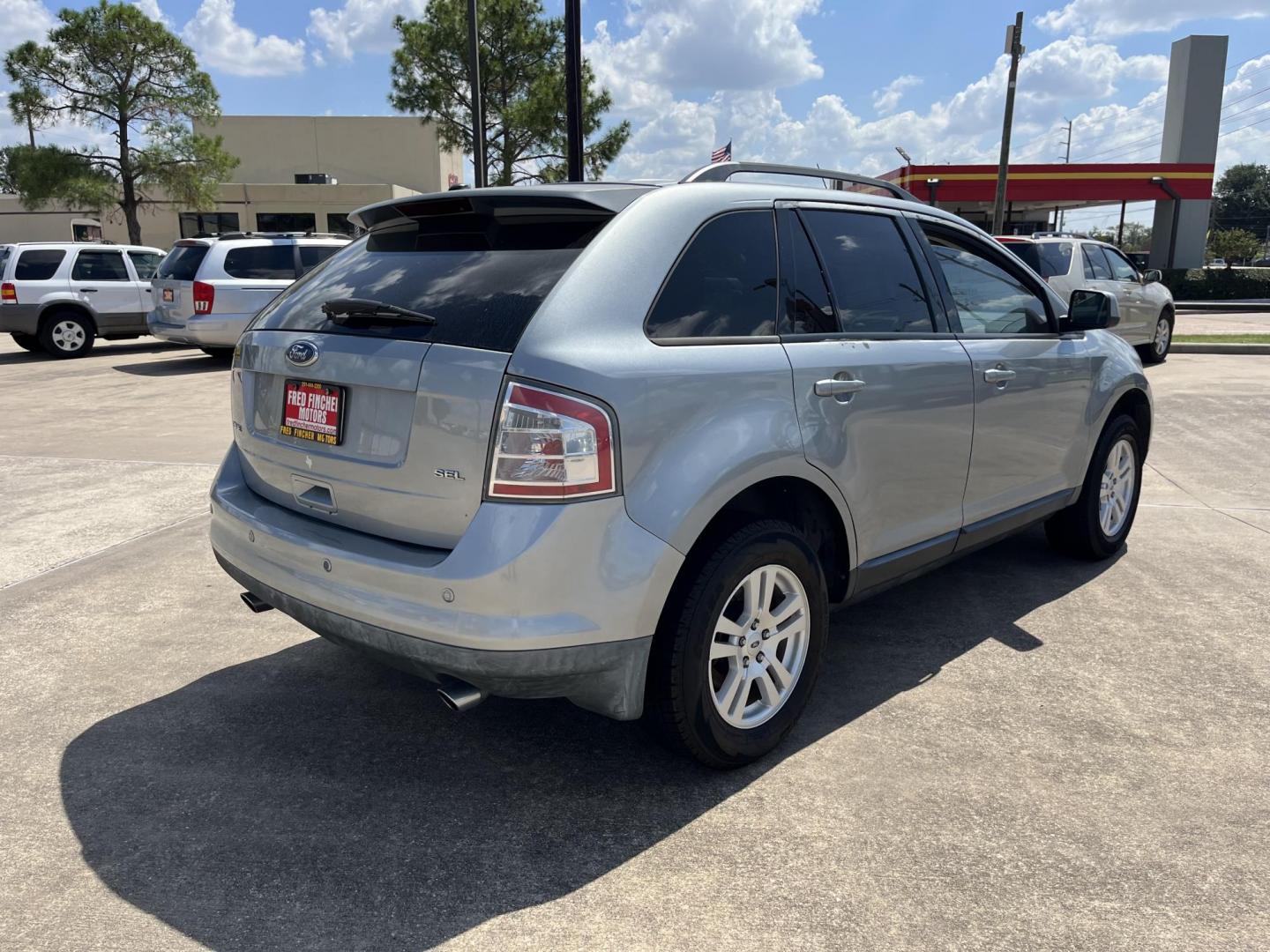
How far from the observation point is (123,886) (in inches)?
101

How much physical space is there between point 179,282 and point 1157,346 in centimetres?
1425

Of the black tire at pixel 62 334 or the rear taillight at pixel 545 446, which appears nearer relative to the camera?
the rear taillight at pixel 545 446

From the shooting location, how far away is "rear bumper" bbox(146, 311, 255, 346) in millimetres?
14156

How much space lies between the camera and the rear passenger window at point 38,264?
15.6 metres

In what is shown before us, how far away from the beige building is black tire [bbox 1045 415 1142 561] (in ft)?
153

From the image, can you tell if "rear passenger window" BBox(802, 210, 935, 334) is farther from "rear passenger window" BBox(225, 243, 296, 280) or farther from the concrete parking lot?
"rear passenger window" BBox(225, 243, 296, 280)

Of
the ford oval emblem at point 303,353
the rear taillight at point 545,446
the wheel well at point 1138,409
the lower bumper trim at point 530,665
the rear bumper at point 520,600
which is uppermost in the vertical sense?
the ford oval emblem at point 303,353

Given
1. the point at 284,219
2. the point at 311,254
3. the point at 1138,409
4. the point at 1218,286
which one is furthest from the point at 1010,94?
the point at 284,219

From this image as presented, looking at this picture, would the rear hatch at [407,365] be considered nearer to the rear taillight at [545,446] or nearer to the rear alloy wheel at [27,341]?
the rear taillight at [545,446]

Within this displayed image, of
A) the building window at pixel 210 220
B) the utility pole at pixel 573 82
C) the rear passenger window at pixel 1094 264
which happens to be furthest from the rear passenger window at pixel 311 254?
the building window at pixel 210 220

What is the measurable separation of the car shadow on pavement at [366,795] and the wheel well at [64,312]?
14672mm

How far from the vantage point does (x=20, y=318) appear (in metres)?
15.7

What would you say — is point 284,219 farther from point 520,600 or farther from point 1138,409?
point 520,600

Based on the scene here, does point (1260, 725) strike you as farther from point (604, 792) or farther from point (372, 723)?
point (372, 723)
